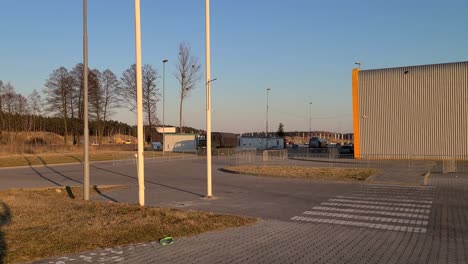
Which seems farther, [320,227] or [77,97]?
[77,97]

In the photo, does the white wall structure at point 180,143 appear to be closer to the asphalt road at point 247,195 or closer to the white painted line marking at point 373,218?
the asphalt road at point 247,195

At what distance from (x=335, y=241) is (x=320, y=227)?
145cm

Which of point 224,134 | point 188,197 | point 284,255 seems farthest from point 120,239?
point 224,134

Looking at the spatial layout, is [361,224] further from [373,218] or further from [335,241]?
[335,241]

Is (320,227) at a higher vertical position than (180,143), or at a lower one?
lower

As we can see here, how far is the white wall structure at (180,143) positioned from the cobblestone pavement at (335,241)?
43956 millimetres

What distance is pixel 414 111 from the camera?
118 feet

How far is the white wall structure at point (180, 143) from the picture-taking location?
55.7m

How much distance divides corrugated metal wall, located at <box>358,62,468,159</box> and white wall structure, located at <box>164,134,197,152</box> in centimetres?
2584

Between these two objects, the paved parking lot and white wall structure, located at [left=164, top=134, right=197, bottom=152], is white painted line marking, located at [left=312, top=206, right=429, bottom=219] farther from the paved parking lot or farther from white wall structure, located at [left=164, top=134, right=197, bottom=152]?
white wall structure, located at [left=164, top=134, right=197, bottom=152]

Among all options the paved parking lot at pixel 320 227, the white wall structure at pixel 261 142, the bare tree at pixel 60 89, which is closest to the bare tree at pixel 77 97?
the bare tree at pixel 60 89

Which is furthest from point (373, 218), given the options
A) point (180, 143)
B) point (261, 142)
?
point (261, 142)

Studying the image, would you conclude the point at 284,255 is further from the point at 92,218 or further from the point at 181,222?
the point at 92,218

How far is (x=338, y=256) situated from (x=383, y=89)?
33053 millimetres
